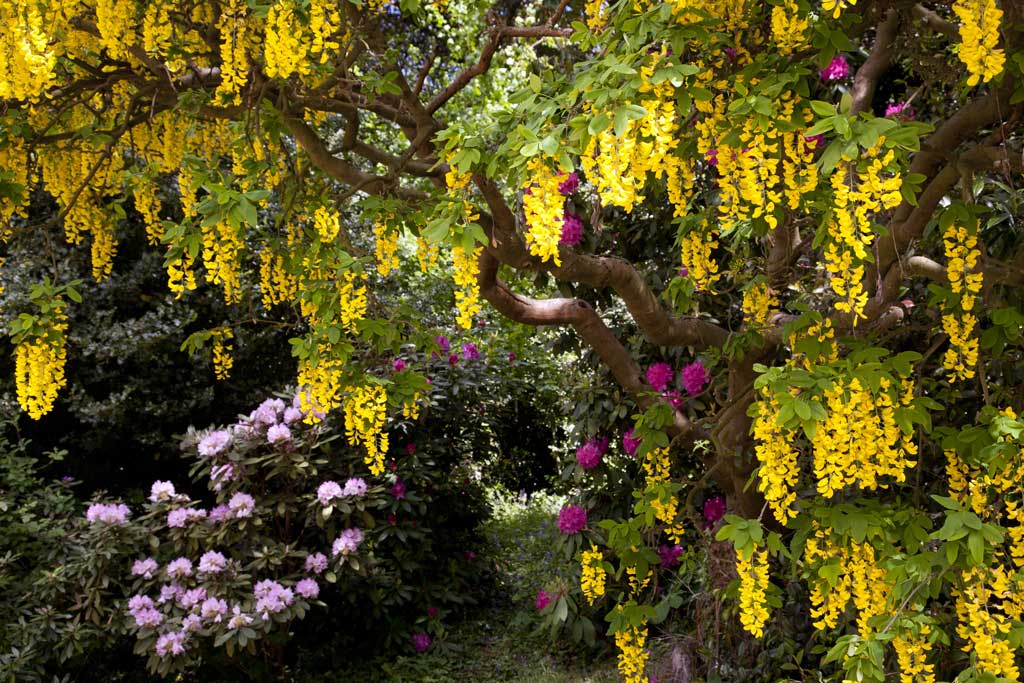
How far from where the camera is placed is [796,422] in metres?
2.38

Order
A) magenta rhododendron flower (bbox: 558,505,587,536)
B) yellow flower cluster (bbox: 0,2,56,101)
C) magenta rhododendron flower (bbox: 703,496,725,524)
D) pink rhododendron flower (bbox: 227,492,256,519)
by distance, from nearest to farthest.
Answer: yellow flower cluster (bbox: 0,2,56,101), magenta rhododendron flower (bbox: 703,496,725,524), pink rhododendron flower (bbox: 227,492,256,519), magenta rhododendron flower (bbox: 558,505,587,536)

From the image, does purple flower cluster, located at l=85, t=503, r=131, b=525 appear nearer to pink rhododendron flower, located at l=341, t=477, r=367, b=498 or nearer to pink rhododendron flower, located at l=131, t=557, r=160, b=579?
pink rhododendron flower, located at l=131, t=557, r=160, b=579

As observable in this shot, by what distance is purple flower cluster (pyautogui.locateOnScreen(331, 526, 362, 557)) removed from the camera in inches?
186

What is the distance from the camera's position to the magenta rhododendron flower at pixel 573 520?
4852 millimetres

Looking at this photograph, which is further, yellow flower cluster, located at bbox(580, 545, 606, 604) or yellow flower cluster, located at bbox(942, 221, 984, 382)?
yellow flower cluster, located at bbox(580, 545, 606, 604)

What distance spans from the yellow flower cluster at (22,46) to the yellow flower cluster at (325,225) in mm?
834

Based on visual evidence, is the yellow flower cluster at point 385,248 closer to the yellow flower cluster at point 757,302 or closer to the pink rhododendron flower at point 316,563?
the yellow flower cluster at point 757,302

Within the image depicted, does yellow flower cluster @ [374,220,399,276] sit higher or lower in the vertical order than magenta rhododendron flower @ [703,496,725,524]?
higher

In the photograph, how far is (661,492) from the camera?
3092 mm

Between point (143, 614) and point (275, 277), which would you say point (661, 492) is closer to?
point (275, 277)

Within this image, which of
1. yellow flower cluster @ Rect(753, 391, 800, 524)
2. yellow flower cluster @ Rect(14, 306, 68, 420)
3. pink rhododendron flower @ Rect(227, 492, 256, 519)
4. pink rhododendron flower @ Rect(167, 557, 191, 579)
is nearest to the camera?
yellow flower cluster @ Rect(753, 391, 800, 524)

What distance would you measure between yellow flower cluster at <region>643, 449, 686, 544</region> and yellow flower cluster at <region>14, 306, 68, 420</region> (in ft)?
6.12

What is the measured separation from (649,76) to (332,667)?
3998 mm

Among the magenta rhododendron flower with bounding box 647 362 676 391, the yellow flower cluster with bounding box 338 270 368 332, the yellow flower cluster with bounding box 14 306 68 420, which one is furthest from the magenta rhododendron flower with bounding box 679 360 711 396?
the yellow flower cluster with bounding box 14 306 68 420
